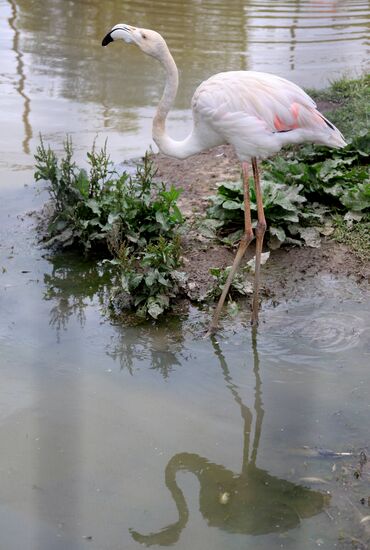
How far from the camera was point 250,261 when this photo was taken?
577 cm

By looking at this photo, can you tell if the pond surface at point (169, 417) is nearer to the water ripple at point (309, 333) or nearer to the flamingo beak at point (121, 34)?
the water ripple at point (309, 333)

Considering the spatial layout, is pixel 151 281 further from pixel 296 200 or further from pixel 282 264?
pixel 296 200

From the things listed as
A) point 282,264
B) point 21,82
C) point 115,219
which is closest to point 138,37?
point 115,219

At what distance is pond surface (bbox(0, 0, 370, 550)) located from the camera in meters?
3.53

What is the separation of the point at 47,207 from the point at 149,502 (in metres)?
3.21

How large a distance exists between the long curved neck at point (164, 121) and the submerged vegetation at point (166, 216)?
0.41m

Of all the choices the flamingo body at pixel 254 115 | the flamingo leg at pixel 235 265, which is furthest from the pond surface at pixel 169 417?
the flamingo body at pixel 254 115

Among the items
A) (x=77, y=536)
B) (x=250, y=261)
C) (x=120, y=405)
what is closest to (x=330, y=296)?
(x=250, y=261)

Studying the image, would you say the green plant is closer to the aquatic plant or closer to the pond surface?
the pond surface

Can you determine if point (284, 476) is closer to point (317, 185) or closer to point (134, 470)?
point (134, 470)

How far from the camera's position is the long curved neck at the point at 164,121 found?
5324 mm

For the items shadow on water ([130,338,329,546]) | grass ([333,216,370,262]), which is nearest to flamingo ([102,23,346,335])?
grass ([333,216,370,262])

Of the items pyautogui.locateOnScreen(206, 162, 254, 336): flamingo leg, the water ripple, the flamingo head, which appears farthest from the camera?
the flamingo head

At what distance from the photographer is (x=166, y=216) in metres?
5.82
